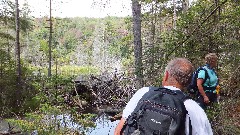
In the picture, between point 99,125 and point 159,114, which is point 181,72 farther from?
point 99,125

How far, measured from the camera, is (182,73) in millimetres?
2238

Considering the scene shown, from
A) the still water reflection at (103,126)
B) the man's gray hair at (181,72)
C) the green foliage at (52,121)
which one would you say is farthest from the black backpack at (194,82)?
the still water reflection at (103,126)

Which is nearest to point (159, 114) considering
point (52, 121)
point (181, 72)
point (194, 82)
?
point (181, 72)

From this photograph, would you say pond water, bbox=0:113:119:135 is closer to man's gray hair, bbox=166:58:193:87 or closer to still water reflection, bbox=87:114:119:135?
still water reflection, bbox=87:114:119:135

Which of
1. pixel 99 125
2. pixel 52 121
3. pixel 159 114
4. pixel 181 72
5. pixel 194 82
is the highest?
pixel 181 72

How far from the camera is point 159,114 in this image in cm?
208

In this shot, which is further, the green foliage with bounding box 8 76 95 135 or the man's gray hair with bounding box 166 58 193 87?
the green foliage with bounding box 8 76 95 135

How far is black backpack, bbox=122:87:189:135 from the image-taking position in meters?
2.04

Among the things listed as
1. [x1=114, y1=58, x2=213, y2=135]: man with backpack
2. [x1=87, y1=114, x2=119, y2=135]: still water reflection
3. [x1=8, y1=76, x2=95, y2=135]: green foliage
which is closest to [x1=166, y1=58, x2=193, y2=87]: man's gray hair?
[x1=114, y1=58, x2=213, y2=135]: man with backpack

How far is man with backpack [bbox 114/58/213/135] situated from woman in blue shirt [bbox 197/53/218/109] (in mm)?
2897

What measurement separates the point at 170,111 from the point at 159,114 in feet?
0.24

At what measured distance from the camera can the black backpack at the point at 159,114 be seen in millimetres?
2041

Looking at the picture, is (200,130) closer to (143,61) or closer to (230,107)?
(230,107)

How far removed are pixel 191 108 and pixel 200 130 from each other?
0.15m
